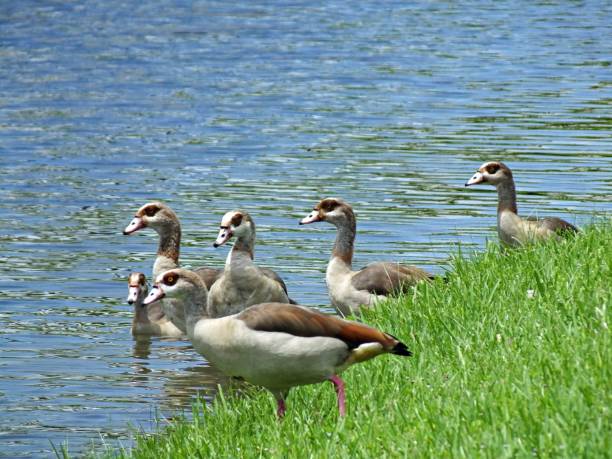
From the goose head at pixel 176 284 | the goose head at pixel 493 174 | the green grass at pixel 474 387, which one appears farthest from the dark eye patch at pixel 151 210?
the goose head at pixel 176 284

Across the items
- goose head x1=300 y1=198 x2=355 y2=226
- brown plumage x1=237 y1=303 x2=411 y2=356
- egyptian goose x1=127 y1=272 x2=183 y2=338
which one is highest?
brown plumage x1=237 y1=303 x2=411 y2=356

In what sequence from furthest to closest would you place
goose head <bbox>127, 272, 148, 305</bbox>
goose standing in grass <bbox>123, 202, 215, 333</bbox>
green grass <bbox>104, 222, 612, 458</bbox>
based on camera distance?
goose standing in grass <bbox>123, 202, 215, 333</bbox>, goose head <bbox>127, 272, 148, 305</bbox>, green grass <bbox>104, 222, 612, 458</bbox>

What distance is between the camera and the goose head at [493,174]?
15633 millimetres

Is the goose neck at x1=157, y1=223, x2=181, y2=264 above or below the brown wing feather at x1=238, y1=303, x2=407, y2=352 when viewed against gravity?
below

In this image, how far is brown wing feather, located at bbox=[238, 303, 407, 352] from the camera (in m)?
9.10

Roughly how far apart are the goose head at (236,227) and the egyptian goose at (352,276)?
1067mm

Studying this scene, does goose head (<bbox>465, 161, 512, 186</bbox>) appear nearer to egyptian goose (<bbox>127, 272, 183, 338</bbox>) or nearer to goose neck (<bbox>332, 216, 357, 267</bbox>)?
goose neck (<bbox>332, 216, 357, 267</bbox>)

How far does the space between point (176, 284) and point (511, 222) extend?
5.75m

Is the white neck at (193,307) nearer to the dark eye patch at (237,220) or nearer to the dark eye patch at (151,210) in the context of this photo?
the dark eye patch at (237,220)

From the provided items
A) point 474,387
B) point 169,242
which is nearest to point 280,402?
point 474,387

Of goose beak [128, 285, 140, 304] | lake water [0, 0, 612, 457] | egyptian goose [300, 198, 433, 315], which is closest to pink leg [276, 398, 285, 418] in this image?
lake water [0, 0, 612, 457]

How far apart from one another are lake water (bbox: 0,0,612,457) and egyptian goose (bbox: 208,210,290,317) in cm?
77

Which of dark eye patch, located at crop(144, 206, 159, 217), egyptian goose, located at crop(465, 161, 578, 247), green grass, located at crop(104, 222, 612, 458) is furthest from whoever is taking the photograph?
dark eye patch, located at crop(144, 206, 159, 217)

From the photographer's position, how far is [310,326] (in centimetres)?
916
